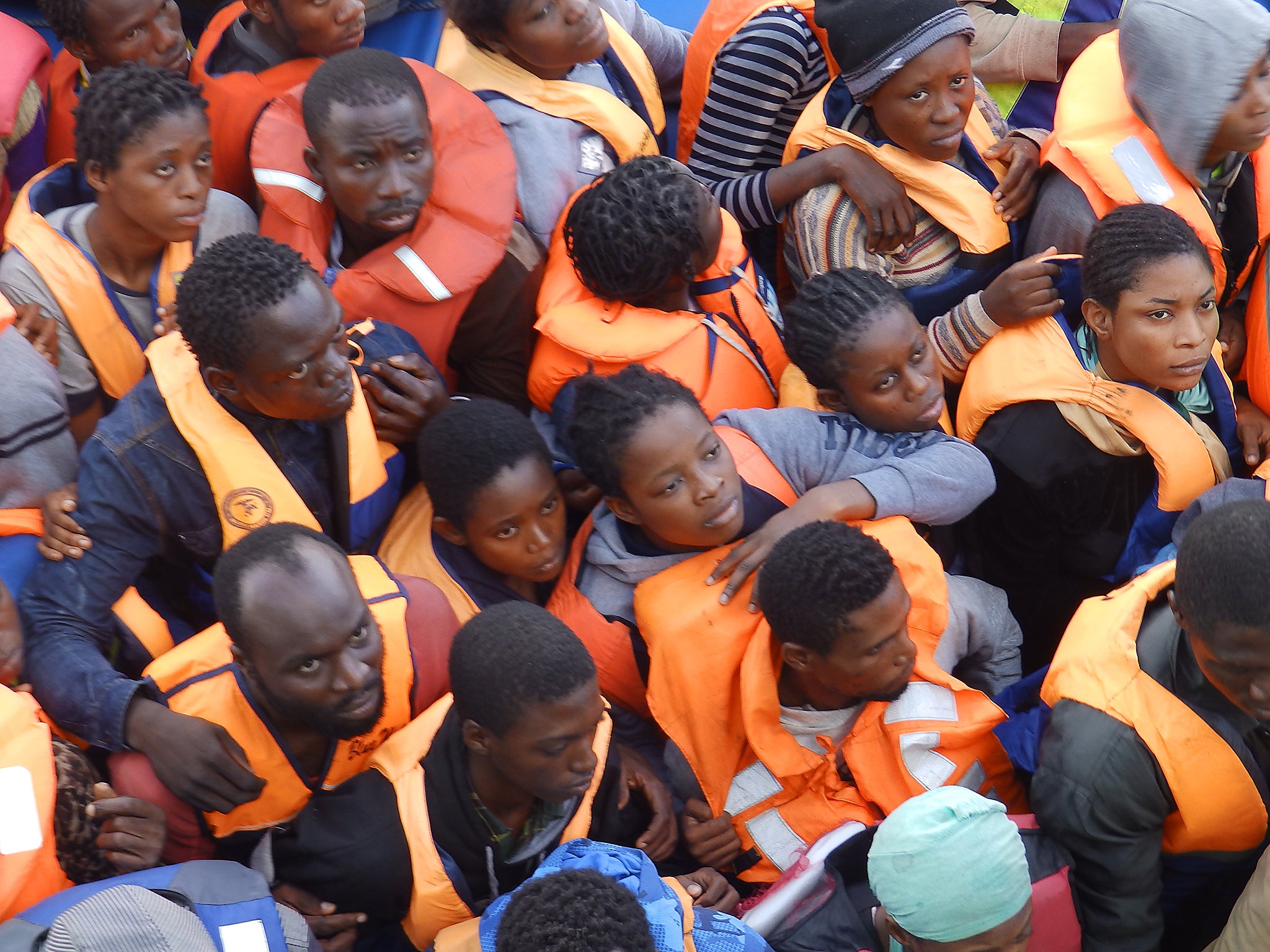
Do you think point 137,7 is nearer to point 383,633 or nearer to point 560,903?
point 383,633

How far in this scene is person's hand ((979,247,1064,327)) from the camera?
123 inches

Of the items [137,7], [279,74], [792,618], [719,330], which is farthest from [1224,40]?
[137,7]

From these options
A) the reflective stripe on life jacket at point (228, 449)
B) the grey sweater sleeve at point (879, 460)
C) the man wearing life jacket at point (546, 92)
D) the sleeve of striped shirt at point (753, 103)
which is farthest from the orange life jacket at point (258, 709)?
the sleeve of striped shirt at point (753, 103)

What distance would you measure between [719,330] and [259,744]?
148cm

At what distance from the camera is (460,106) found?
3369 millimetres

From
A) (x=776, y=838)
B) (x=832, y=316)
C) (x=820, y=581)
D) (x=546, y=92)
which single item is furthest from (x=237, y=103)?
(x=776, y=838)

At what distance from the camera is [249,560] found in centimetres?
250

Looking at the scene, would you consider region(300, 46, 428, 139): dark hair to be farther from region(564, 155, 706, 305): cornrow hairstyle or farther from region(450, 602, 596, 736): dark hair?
region(450, 602, 596, 736): dark hair

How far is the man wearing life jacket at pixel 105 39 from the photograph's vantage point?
3359 mm

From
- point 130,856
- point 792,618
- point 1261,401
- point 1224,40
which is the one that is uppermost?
point 1224,40

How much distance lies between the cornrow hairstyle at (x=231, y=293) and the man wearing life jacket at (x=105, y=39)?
2.39 ft

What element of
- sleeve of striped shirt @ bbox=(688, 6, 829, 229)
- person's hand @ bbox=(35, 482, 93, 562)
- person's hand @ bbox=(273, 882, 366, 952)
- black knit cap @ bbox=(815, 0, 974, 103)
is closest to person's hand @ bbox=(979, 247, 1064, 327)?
black knit cap @ bbox=(815, 0, 974, 103)

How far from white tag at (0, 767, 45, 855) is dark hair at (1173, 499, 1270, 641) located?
6.50 feet

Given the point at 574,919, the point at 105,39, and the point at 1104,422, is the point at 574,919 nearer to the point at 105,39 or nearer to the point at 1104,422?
the point at 1104,422
